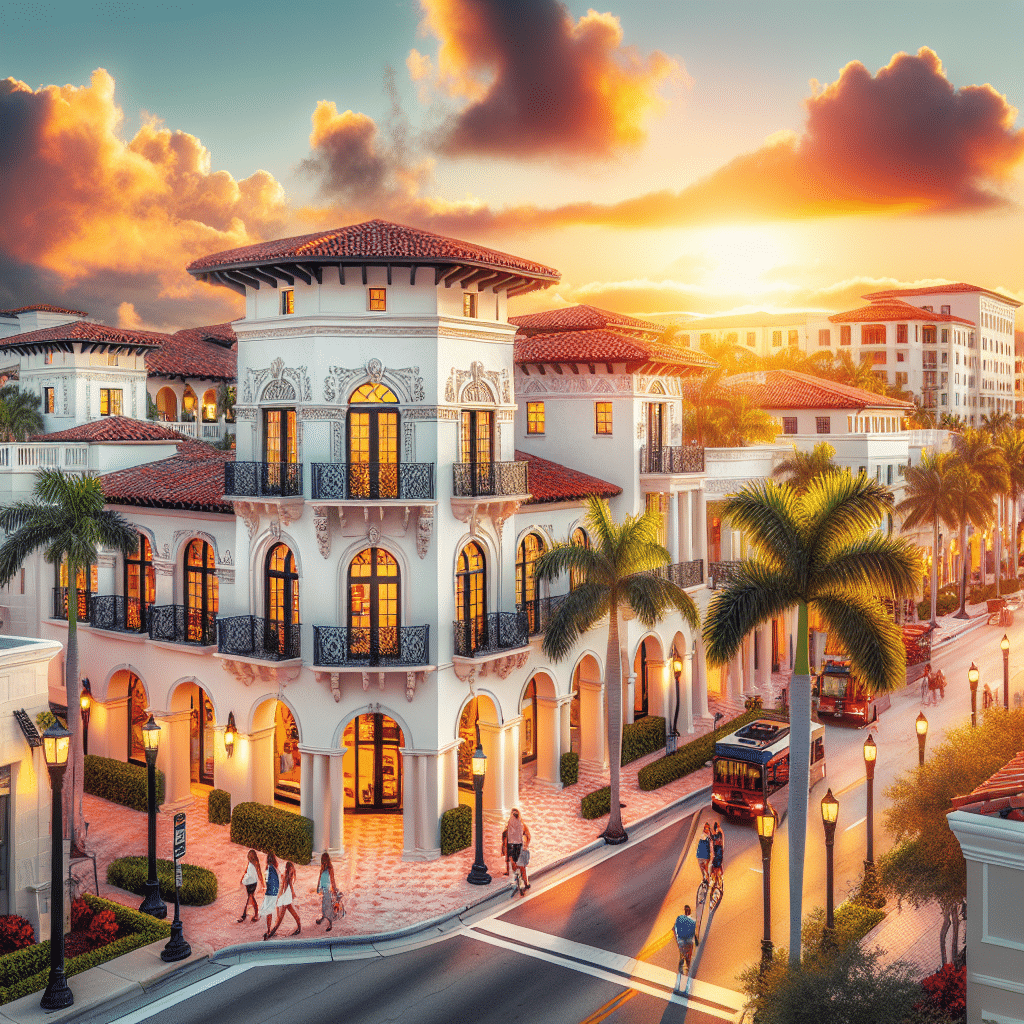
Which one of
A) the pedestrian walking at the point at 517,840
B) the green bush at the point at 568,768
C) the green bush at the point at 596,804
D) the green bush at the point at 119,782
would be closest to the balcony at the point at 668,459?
the green bush at the point at 568,768

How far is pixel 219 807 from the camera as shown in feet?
99.0

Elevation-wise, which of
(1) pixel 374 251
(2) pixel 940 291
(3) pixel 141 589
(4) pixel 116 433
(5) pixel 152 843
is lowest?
(5) pixel 152 843

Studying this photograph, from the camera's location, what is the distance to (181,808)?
3177cm

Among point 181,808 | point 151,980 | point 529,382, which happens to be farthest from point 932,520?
point 151,980

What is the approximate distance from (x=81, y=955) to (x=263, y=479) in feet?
39.6

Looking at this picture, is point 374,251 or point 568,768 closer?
point 374,251

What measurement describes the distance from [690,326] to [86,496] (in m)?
130

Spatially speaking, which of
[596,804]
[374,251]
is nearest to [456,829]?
[596,804]

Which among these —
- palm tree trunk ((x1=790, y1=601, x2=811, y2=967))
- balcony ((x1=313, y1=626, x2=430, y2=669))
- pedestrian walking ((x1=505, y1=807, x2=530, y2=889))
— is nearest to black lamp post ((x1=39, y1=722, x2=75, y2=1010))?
balcony ((x1=313, y1=626, x2=430, y2=669))

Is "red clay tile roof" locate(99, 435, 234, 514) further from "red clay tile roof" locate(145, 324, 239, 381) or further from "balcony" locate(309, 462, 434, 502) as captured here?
"red clay tile roof" locate(145, 324, 239, 381)

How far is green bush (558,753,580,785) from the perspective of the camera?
110 feet

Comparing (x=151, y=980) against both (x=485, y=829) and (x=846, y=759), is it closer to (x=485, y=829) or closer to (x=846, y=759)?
(x=485, y=829)

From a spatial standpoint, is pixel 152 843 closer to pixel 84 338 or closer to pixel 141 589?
pixel 141 589

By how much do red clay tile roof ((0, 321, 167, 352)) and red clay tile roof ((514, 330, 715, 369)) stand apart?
21827 millimetres
